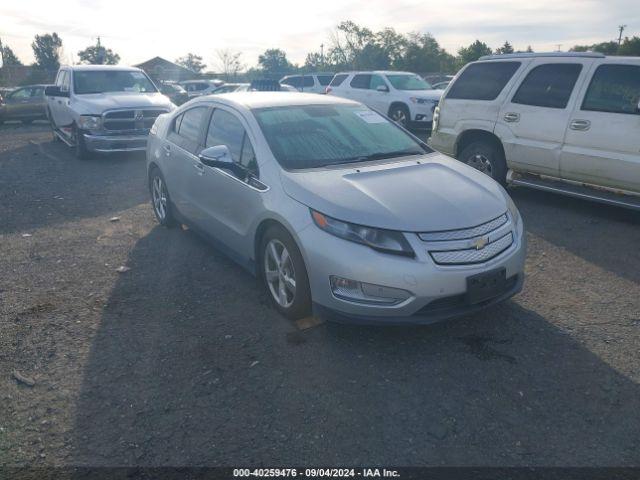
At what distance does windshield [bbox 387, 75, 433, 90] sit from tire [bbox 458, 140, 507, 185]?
8184 mm

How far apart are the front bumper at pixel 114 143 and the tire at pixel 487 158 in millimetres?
6512

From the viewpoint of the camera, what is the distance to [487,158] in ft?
24.6

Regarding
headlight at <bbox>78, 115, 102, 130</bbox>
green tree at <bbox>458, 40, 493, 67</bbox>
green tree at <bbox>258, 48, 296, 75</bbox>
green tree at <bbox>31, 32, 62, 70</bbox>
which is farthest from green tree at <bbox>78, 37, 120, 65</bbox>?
headlight at <bbox>78, 115, 102, 130</bbox>

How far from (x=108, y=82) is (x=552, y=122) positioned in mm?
9366

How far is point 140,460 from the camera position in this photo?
8.93 ft

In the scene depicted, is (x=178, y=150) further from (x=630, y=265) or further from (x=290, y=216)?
(x=630, y=265)

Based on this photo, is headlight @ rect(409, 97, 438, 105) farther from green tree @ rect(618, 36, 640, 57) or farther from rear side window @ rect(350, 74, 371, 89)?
green tree @ rect(618, 36, 640, 57)

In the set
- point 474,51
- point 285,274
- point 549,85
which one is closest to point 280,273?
point 285,274

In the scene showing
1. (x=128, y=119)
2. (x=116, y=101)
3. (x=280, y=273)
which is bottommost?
(x=280, y=273)

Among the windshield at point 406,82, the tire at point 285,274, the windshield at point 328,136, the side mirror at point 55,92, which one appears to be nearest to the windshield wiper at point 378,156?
the windshield at point 328,136

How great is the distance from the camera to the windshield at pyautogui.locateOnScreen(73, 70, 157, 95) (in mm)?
11617

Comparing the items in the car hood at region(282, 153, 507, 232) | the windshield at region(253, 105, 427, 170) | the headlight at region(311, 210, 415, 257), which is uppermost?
the windshield at region(253, 105, 427, 170)

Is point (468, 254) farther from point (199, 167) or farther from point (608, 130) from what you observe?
point (608, 130)

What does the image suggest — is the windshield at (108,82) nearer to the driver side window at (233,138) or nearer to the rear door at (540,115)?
the driver side window at (233,138)
